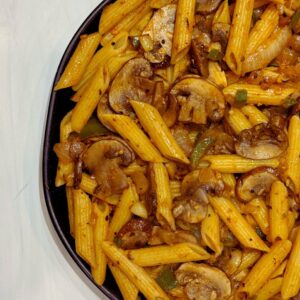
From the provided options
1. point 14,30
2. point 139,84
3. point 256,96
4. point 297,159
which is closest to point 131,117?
point 139,84

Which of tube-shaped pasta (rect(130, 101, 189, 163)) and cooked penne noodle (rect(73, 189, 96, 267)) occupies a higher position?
tube-shaped pasta (rect(130, 101, 189, 163))

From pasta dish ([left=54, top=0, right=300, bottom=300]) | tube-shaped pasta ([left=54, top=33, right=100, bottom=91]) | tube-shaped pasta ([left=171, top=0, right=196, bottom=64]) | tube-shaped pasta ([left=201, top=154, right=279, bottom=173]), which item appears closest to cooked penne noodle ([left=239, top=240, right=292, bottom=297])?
pasta dish ([left=54, top=0, right=300, bottom=300])

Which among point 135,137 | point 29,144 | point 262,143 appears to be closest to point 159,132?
point 135,137

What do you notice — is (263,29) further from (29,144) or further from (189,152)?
(29,144)

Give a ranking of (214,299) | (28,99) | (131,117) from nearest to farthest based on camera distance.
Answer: (214,299), (131,117), (28,99)

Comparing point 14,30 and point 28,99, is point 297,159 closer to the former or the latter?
point 28,99

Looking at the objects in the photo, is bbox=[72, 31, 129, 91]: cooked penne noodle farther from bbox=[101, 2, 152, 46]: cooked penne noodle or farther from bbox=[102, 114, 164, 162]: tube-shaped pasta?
bbox=[102, 114, 164, 162]: tube-shaped pasta
